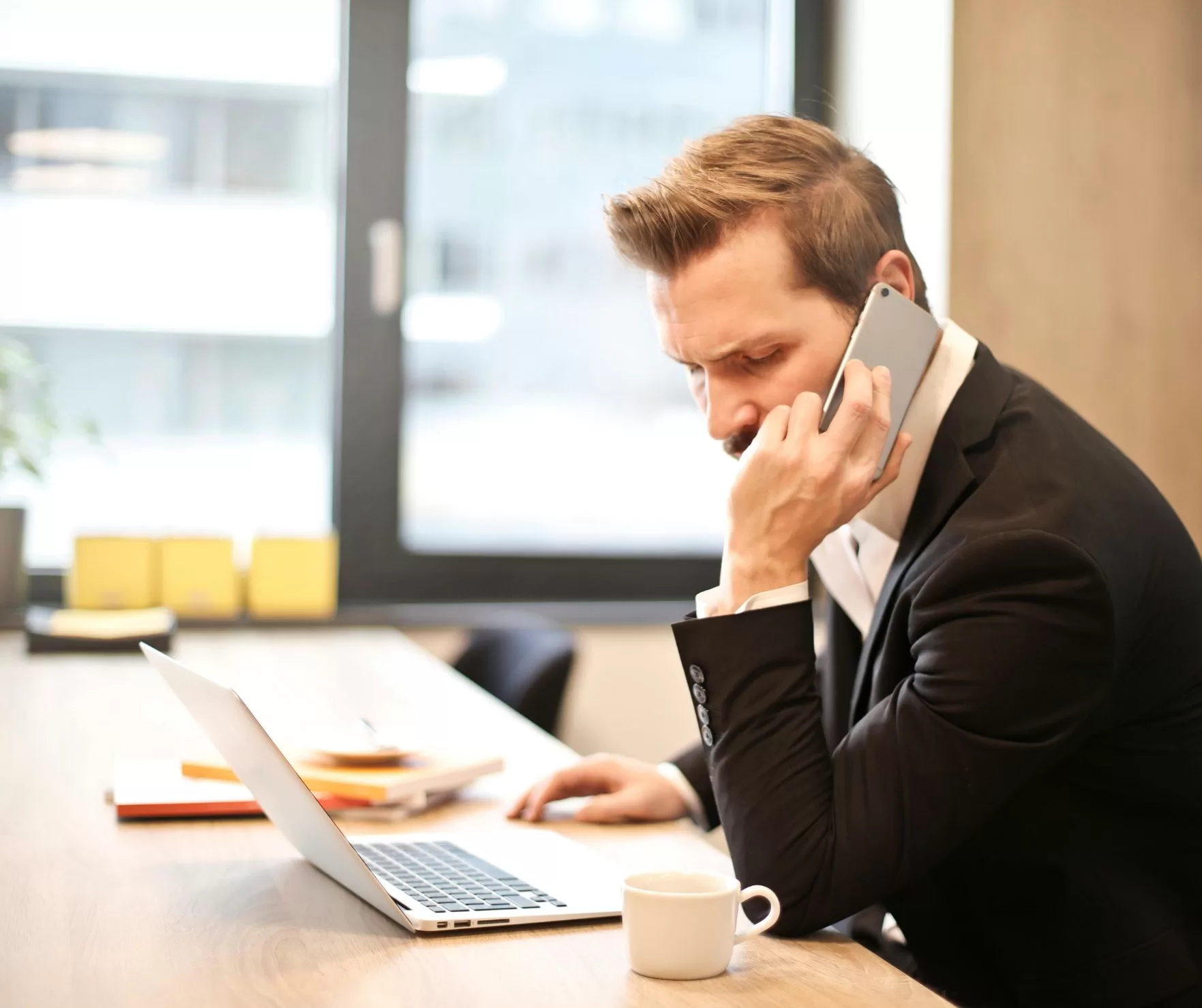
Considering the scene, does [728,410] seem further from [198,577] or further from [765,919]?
[198,577]

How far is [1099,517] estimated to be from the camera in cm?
112

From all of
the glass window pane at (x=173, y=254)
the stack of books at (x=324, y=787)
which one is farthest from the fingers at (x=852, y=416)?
the glass window pane at (x=173, y=254)

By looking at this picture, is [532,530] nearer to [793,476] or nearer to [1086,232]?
[1086,232]

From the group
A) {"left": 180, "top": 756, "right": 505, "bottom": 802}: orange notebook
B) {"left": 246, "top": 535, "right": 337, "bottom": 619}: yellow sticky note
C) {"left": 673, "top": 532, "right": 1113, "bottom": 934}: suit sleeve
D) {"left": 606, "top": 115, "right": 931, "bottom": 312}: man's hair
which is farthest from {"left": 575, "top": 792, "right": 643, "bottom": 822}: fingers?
{"left": 246, "top": 535, "right": 337, "bottom": 619}: yellow sticky note

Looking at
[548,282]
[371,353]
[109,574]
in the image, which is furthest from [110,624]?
[548,282]

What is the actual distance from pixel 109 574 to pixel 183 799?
1.68 metres

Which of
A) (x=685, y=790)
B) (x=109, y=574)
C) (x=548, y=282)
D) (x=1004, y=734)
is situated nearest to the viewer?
(x=1004, y=734)

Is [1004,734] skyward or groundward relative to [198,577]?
skyward

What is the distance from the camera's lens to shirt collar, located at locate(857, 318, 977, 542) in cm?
125

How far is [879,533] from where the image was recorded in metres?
1.41

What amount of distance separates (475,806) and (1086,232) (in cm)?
223

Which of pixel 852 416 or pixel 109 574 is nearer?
pixel 852 416

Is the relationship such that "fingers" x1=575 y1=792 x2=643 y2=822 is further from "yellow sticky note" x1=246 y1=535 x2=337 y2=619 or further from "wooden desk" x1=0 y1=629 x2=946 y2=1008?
"yellow sticky note" x1=246 y1=535 x2=337 y2=619

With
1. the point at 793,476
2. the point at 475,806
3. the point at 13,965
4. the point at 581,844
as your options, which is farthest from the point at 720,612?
the point at 13,965
